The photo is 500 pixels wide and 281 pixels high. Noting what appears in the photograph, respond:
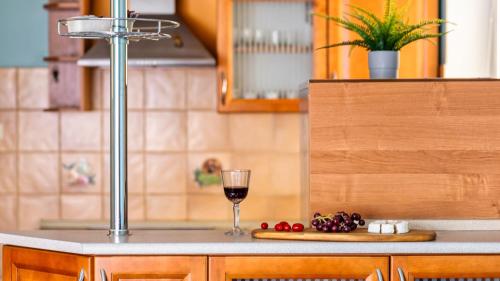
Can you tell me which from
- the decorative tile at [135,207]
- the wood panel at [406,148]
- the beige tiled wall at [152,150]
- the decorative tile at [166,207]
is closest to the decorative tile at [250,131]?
the beige tiled wall at [152,150]

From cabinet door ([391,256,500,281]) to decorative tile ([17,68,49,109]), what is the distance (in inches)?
141

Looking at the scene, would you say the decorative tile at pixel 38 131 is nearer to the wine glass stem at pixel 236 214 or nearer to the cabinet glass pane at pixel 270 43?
the cabinet glass pane at pixel 270 43

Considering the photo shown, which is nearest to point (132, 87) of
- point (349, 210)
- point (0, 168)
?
point (0, 168)

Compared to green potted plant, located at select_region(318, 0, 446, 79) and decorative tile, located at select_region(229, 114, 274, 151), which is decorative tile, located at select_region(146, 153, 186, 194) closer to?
decorative tile, located at select_region(229, 114, 274, 151)

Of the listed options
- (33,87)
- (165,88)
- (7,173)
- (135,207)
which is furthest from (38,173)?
(165,88)

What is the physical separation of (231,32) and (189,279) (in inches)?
118

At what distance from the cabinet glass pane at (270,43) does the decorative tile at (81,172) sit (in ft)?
3.31

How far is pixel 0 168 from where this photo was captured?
5.84 metres

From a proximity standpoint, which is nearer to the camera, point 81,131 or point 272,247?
point 272,247

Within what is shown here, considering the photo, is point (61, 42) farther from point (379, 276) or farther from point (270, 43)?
point (379, 276)

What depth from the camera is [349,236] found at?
8.95ft

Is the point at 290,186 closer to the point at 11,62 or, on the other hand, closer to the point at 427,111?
the point at 11,62

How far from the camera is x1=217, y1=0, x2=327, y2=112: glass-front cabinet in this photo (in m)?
5.53

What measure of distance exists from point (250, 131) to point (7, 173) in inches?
59.2
